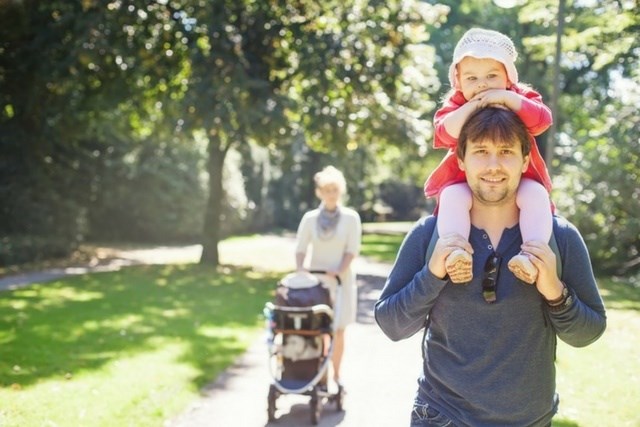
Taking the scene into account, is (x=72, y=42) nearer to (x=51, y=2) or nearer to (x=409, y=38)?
(x=51, y=2)

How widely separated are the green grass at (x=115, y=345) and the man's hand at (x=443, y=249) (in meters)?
4.22

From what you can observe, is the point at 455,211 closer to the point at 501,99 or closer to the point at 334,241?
the point at 501,99

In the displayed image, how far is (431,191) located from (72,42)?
15.5m

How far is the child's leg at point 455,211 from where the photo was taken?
2393 mm

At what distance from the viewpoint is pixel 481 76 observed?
8.23 feet

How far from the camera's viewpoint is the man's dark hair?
7.79 feet

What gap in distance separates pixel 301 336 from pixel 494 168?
412 cm

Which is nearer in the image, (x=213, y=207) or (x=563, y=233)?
(x=563, y=233)

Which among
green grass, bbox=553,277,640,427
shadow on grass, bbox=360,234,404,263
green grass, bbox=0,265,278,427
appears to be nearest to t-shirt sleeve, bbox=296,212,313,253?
green grass, bbox=0,265,278,427

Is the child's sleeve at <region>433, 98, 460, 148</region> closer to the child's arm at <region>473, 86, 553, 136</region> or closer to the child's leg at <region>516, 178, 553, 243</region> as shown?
the child's arm at <region>473, 86, 553, 136</region>

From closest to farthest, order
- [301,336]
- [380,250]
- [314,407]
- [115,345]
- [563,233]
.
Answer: [563,233] → [314,407] → [301,336] → [115,345] → [380,250]

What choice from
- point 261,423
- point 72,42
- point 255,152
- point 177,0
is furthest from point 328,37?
point 255,152

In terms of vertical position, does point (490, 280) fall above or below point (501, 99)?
below

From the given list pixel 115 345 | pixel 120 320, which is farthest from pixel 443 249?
pixel 120 320
